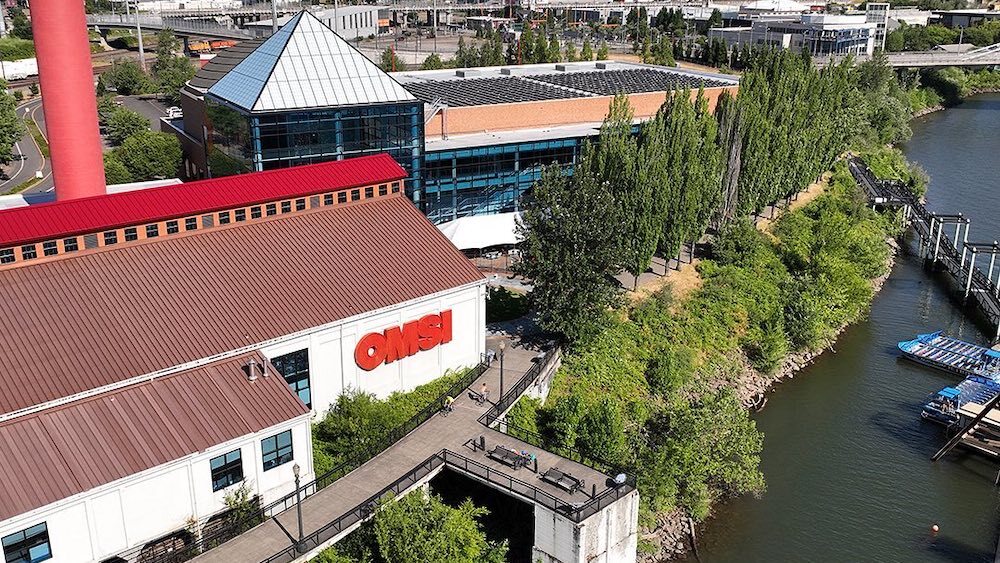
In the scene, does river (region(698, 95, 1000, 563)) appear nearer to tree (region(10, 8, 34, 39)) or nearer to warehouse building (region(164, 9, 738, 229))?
warehouse building (region(164, 9, 738, 229))

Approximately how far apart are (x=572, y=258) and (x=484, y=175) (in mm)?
18142

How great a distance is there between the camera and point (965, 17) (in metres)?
189

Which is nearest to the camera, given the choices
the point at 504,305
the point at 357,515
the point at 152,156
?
the point at 357,515

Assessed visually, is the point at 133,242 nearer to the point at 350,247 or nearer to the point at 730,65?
the point at 350,247

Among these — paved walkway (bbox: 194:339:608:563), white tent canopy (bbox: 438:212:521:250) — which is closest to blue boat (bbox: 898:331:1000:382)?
white tent canopy (bbox: 438:212:521:250)

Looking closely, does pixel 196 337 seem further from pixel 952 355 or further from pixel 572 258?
pixel 952 355

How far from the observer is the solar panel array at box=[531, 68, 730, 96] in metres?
75.8

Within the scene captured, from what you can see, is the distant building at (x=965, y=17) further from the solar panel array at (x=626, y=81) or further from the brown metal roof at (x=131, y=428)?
the brown metal roof at (x=131, y=428)

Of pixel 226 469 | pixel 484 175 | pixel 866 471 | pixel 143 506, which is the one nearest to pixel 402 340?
pixel 226 469

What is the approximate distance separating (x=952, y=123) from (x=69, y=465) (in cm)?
12841

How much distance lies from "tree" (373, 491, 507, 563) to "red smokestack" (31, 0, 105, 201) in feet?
83.5

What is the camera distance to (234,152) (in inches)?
2087

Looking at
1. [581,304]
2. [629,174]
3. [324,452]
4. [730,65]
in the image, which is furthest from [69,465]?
[730,65]

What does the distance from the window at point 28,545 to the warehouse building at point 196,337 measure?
0.17 feet
